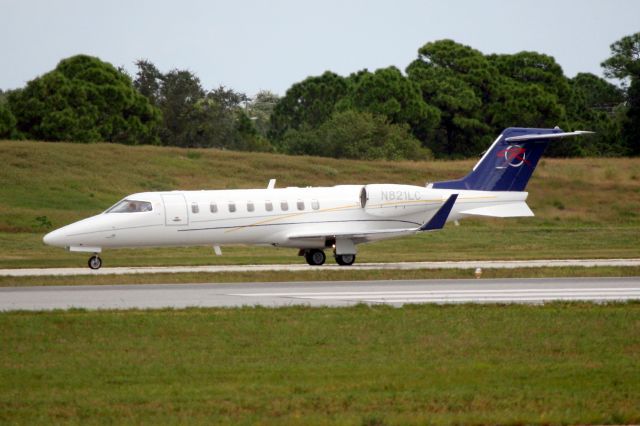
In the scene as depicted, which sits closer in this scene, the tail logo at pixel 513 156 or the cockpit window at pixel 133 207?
the cockpit window at pixel 133 207

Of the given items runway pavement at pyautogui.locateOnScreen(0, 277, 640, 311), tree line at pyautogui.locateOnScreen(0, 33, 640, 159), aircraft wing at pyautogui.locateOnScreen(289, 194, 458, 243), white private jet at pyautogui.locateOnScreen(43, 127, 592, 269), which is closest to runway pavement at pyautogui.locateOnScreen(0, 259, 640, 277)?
white private jet at pyautogui.locateOnScreen(43, 127, 592, 269)

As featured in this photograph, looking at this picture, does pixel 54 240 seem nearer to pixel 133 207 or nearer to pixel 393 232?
pixel 133 207

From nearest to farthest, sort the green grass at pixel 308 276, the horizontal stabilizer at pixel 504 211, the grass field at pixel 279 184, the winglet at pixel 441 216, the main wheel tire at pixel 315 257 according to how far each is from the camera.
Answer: the green grass at pixel 308 276 → the winglet at pixel 441 216 → the main wheel tire at pixel 315 257 → the horizontal stabilizer at pixel 504 211 → the grass field at pixel 279 184

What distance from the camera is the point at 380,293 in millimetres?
21781

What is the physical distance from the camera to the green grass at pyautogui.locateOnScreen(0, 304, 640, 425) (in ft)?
35.7

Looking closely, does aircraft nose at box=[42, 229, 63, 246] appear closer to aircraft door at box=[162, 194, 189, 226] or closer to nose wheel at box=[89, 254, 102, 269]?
nose wheel at box=[89, 254, 102, 269]

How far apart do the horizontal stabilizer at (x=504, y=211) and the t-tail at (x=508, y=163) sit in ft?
1.59

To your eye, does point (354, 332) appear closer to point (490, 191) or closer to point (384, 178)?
point (490, 191)

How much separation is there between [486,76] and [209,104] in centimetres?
2240

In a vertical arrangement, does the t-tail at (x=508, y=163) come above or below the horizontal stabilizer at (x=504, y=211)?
above

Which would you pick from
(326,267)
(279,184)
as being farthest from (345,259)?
(279,184)

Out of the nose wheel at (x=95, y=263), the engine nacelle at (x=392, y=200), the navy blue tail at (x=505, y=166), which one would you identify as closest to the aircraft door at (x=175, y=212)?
the nose wheel at (x=95, y=263)

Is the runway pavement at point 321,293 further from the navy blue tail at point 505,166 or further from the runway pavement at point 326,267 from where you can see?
the navy blue tail at point 505,166

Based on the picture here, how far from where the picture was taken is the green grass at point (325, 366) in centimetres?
1087
